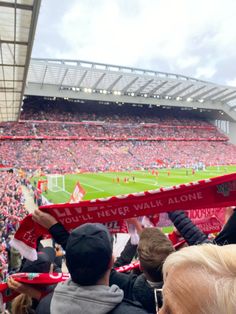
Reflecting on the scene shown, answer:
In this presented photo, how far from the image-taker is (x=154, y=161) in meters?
52.1

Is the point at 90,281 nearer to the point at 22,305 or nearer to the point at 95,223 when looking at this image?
the point at 95,223

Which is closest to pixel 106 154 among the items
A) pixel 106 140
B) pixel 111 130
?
pixel 106 140

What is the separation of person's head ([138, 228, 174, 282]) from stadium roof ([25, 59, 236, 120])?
135 ft

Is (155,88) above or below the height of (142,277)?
above

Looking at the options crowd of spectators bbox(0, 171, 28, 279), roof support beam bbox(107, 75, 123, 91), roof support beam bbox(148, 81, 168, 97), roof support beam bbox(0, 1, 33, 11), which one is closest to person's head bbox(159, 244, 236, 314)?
crowd of spectators bbox(0, 171, 28, 279)

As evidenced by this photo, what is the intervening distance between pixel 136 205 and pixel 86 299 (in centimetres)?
118

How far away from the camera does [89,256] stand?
169cm

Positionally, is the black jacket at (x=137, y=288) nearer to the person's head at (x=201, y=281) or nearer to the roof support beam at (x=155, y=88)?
the person's head at (x=201, y=281)

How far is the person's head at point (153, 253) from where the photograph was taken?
2133mm

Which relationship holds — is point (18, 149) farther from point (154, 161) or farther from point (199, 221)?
point (199, 221)

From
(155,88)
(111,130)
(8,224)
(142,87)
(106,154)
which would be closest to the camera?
(8,224)

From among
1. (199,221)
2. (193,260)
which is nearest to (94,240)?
(193,260)

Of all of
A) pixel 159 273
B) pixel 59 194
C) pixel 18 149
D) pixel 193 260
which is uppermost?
pixel 18 149

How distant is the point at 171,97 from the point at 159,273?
61.7m
